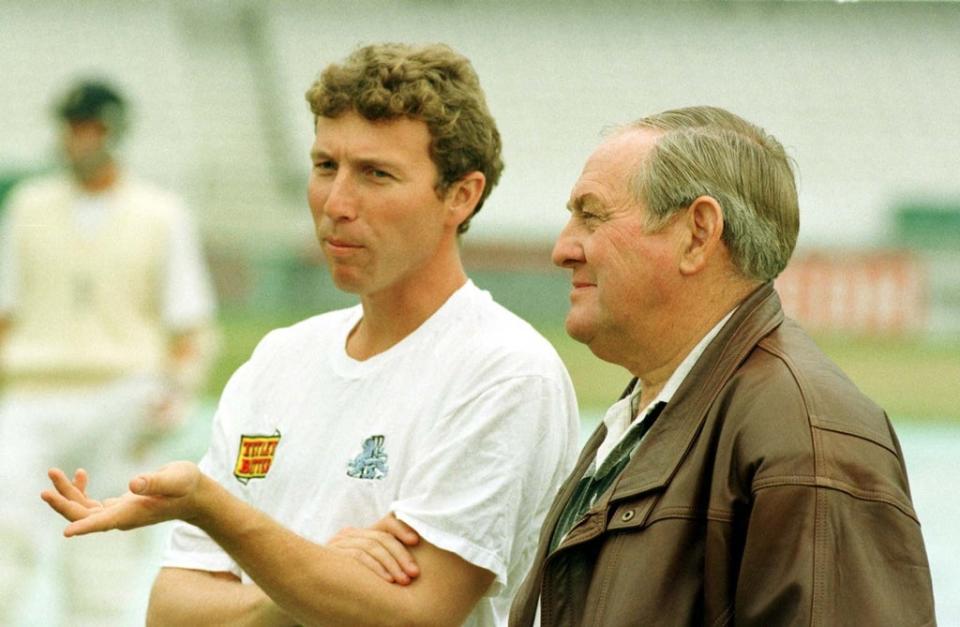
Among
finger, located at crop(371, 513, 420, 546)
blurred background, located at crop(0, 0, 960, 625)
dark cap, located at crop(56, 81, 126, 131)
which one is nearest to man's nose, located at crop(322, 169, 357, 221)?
finger, located at crop(371, 513, 420, 546)

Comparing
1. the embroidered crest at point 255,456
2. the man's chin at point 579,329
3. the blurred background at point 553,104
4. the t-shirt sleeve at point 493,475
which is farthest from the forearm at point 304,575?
the blurred background at point 553,104

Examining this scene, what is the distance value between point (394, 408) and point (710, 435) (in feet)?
2.10

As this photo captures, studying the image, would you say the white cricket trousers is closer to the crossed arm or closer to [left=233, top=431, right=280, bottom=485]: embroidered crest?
[left=233, top=431, right=280, bottom=485]: embroidered crest

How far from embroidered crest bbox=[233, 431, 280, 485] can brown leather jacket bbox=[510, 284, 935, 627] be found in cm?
62

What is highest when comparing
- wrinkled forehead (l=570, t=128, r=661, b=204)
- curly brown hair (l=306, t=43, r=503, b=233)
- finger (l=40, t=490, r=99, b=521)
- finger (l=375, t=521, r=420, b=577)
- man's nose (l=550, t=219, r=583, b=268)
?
curly brown hair (l=306, t=43, r=503, b=233)

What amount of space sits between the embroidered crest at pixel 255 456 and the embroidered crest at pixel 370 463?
0.57 feet

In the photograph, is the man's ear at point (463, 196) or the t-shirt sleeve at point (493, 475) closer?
the t-shirt sleeve at point (493, 475)

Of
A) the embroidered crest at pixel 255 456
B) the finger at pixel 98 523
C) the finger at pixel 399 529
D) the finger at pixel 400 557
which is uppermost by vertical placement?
the finger at pixel 98 523

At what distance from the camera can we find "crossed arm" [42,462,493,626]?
1.92 meters

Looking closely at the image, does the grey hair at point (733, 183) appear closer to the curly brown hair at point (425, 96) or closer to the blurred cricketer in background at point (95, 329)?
the curly brown hair at point (425, 96)

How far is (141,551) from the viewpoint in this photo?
5965 millimetres

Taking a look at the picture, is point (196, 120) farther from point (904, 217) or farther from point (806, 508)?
point (806, 508)

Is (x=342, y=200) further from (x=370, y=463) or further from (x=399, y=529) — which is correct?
(x=399, y=529)

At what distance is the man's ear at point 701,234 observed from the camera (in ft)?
6.48
